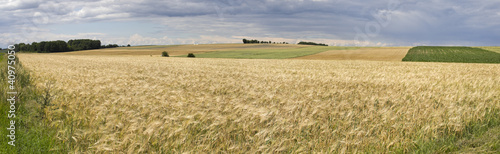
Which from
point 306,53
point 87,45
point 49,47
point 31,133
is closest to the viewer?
point 31,133

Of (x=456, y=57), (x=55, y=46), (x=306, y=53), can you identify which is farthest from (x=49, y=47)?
(x=456, y=57)

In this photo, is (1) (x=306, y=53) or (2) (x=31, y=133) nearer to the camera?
(2) (x=31, y=133)

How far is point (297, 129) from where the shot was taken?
4203 mm

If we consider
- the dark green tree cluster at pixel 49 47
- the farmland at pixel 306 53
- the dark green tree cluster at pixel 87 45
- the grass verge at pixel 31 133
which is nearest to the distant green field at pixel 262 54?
the farmland at pixel 306 53

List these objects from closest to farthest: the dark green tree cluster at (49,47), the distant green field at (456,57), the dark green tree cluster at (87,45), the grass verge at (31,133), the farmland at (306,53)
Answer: the grass verge at (31,133), the distant green field at (456,57), the farmland at (306,53), the dark green tree cluster at (49,47), the dark green tree cluster at (87,45)

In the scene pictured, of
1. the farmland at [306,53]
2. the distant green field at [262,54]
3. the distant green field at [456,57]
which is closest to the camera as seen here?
the distant green field at [456,57]

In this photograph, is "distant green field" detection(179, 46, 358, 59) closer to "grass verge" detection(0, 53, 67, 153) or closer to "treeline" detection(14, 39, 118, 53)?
"grass verge" detection(0, 53, 67, 153)

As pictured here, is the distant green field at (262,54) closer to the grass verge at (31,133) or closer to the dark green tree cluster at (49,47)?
the grass verge at (31,133)

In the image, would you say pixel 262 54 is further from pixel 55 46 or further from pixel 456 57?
pixel 55 46

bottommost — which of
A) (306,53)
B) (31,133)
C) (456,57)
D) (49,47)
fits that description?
(31,133)

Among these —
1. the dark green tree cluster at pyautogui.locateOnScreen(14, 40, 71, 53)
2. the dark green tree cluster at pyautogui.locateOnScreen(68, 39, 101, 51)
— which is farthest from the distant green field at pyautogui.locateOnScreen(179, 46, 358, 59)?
the dark green tree cluster at pyautogui.locateOnScreen(68, 39, 101, 51)

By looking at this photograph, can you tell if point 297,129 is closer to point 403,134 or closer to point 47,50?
point 403,134

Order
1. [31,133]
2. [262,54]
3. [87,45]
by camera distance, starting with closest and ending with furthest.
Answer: [31,133], [262,54], [87,45]

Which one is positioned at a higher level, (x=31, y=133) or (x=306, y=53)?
(x=306, y=53)
